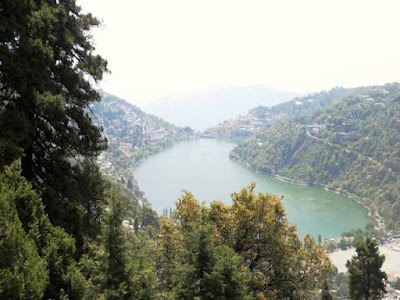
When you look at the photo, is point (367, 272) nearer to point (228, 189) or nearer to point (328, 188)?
point (228, 189)

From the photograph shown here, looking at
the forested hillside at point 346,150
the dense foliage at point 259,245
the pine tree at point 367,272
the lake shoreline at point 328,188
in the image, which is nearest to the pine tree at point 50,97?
the dense foliage at point 259,245

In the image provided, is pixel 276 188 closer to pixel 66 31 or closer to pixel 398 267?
pixel 398 267

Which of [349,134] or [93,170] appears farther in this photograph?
[349,134]

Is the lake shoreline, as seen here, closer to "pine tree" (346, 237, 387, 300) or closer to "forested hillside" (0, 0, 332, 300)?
"pine tree" (346, 237, 387, 300)

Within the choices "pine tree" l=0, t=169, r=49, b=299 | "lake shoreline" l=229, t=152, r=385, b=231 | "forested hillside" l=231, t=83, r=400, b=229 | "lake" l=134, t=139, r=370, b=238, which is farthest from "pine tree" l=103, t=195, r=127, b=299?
"forested hillside" l=231, t=83, r=400, b=229

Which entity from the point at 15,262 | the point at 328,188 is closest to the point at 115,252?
the point at 15,262

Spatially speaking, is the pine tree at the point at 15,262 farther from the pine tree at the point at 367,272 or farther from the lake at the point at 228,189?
the lake at the point at 228,189

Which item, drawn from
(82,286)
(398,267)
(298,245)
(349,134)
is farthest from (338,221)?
(82,286)
